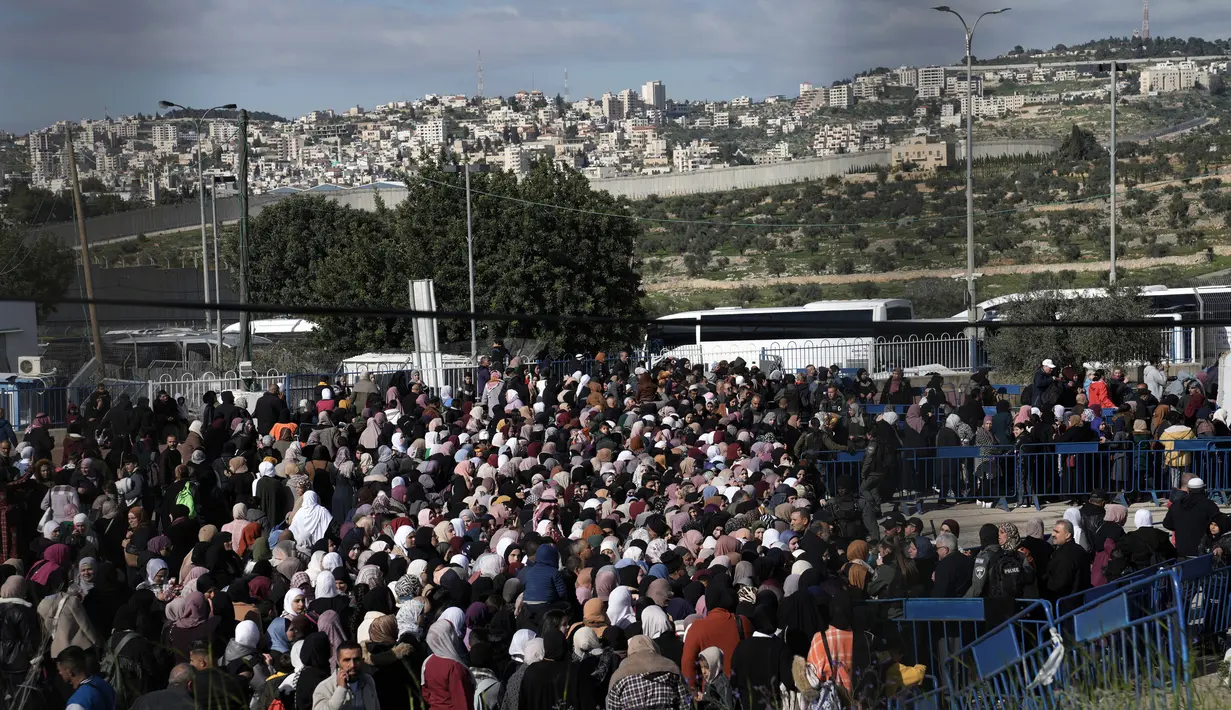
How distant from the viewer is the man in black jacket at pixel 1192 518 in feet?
25.7

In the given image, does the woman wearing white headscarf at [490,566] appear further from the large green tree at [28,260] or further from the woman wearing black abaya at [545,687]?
the large green tree at [28,260]

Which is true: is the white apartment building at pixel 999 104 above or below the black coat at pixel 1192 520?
above

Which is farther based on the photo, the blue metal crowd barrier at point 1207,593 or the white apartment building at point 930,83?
the white apartment building at point 930,83

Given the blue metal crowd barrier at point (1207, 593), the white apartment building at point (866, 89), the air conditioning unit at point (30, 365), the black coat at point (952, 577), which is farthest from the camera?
the white apartment building at point (866, 89)

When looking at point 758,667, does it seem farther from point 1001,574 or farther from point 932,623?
point 1001,574

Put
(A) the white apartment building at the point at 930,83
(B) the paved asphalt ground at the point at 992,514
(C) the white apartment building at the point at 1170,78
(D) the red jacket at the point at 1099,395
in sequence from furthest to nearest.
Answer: (C) the white apartment building at the point at 1170,78 < (A) the white apartment building at the point at 930,83 < (D) the red jacket at the point at 1099,395 < (B) the paved asphalt ground at the point at 992,514

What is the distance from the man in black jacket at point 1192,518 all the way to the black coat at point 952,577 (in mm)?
1573

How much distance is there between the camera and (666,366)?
1553cm

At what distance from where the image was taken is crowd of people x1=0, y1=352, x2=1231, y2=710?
5.60 m

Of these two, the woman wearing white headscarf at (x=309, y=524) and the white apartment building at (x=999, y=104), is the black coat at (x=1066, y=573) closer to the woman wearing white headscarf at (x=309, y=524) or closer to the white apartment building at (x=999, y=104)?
the woman wearing white headscarf at (x=309, y=524)

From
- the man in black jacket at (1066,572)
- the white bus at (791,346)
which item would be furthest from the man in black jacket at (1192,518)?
the white bus at (791,346)

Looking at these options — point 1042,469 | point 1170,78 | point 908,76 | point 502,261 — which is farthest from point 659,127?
point 1042,469

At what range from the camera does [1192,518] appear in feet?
26.0

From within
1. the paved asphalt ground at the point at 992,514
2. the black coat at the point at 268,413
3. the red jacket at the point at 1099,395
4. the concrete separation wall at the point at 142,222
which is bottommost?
the paved asphalt ground at the point at 992,514
